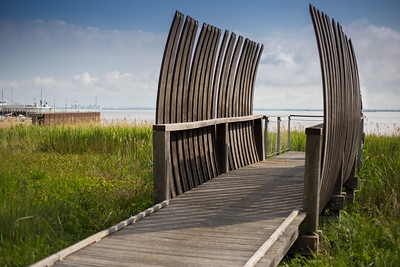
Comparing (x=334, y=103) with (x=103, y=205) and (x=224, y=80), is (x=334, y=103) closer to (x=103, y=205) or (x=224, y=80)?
(x=224, y=80)

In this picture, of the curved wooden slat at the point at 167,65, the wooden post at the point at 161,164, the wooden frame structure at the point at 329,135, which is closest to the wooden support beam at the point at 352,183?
the wooden frame structure at the point at 329,135

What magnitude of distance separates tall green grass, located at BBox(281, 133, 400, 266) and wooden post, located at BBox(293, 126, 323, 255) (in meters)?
0.13

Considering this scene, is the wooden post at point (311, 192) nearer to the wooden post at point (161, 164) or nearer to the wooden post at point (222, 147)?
the wooden post at point (161, 164)

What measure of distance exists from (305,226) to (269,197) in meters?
0.83

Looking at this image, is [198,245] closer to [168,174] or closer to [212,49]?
[168,174]

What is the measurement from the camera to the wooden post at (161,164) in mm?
4977

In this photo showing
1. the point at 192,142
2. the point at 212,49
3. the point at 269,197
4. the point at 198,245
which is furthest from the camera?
the point at 212,49

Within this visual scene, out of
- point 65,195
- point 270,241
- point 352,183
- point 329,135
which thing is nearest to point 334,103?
point 329,135

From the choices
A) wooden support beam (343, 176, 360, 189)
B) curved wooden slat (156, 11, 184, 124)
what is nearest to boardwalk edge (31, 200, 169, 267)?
curved wooden slat (156, 11, 184, 124)

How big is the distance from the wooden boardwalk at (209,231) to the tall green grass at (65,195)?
820 millimetres

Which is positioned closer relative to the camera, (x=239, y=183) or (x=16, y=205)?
(x=16, y=205)

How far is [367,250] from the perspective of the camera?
4.90 metres

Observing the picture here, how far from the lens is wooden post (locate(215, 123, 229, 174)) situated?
6.96 meters

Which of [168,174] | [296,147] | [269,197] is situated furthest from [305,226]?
[296,147]
